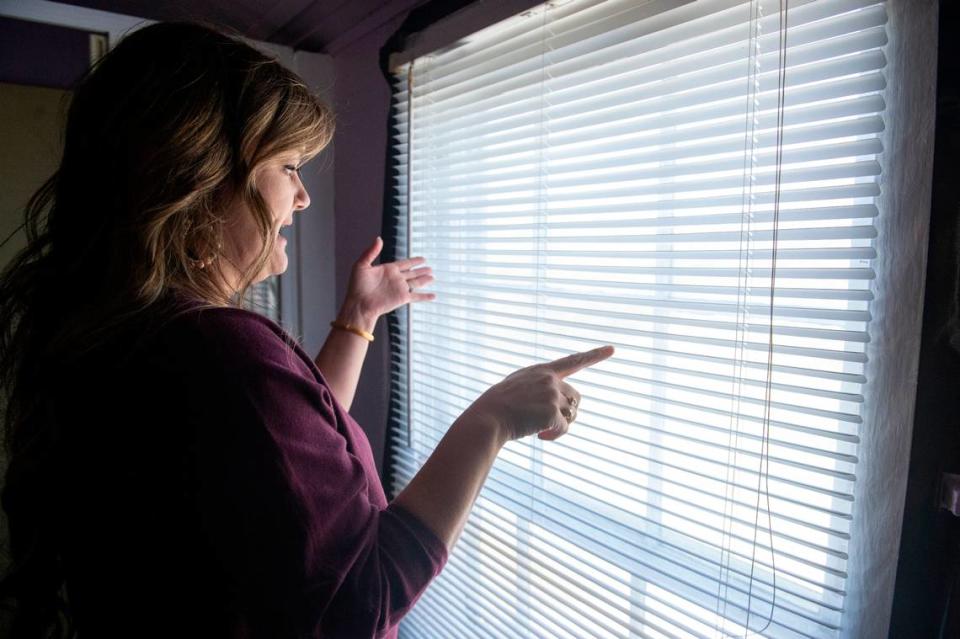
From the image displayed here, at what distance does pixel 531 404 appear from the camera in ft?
2.64

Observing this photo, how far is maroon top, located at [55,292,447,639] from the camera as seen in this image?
63 centimetres

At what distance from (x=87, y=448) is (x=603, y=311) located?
0.78 m

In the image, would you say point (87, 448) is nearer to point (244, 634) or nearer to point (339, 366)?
point (244, 634)

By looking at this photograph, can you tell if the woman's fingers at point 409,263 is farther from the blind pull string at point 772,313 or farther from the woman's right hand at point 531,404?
the blind pull string at point 772,313

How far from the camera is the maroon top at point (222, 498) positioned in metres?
0.63

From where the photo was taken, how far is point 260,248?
794 millimetres

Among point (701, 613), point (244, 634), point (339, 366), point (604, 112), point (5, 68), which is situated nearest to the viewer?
point (244, 634)

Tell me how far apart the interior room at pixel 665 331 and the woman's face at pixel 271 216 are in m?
0.02

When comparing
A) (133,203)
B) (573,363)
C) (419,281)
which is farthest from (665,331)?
(133,203)

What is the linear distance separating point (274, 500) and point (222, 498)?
0.06 meters

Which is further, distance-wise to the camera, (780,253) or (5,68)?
(5,68)

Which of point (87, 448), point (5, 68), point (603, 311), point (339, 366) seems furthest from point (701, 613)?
point (5, 68)

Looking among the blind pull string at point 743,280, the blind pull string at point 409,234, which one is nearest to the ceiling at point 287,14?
the blind pull string at point 409,234

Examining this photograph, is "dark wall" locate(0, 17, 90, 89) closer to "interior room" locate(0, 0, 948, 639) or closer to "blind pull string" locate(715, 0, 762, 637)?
"interior room" locate(0, 0, 948, 639)
